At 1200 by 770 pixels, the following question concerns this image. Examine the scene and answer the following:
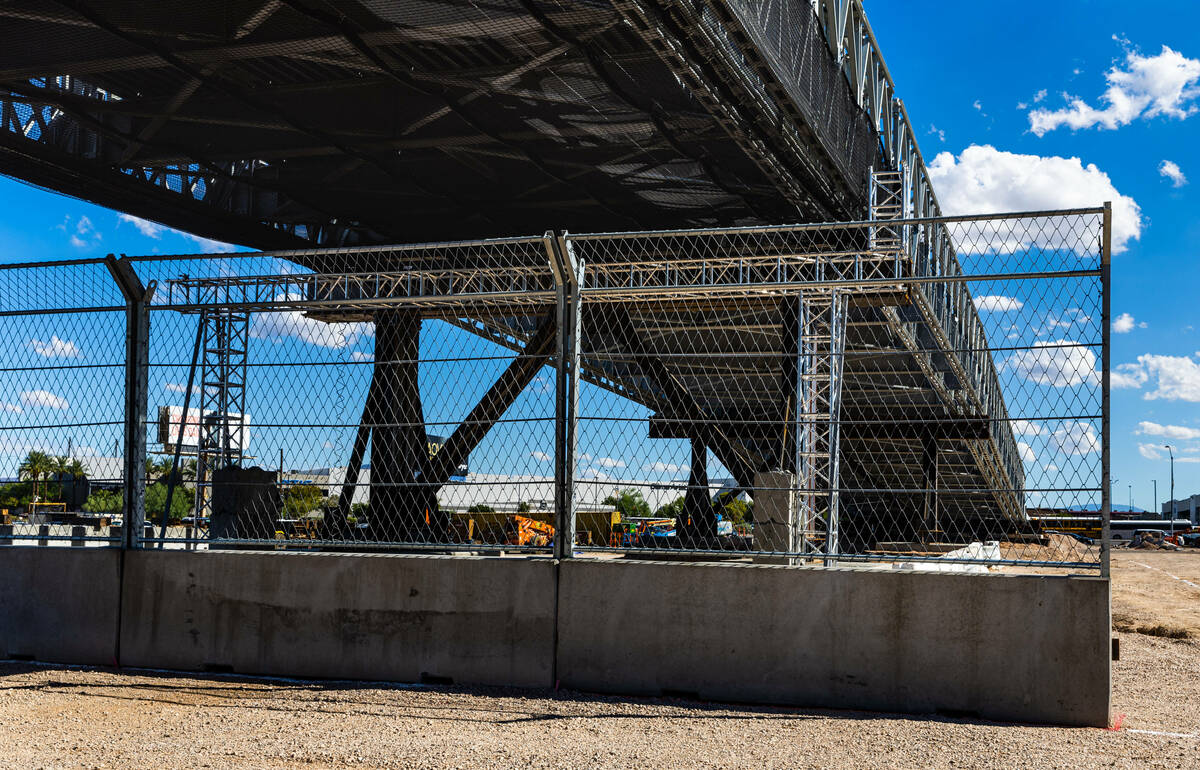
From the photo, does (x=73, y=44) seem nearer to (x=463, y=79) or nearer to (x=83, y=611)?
(x=463, y=79)

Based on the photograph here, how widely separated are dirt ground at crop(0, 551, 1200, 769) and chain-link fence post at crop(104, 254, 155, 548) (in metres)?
1.39

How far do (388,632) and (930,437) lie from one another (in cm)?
3085

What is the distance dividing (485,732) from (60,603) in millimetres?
4367

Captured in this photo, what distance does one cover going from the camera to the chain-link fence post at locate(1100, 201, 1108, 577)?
630 cm

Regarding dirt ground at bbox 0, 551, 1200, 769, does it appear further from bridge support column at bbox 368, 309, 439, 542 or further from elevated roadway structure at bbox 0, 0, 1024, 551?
elevated roadway structure at bbox 0, 0, 1024, 551

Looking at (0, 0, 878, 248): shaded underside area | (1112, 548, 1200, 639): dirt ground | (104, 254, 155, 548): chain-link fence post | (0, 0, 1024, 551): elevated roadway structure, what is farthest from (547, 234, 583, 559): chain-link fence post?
(0, 0, 878, 248): shaded underside area

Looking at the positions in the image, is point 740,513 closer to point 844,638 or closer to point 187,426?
point 187,426

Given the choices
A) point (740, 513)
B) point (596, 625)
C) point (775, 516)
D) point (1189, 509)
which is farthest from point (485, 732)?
point (1189, 509)

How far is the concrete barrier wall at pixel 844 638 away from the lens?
252 inches

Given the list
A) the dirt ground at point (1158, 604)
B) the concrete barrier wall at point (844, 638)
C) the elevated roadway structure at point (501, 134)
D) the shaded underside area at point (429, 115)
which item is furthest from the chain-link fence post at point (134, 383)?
the dirt ground at point (1158, 604)

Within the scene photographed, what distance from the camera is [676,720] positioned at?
6402 mm

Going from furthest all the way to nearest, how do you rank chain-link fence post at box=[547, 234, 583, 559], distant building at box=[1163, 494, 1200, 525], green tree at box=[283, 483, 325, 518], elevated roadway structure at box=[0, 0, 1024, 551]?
1. distant building at box=[1163, 494, 1200, 525]
2. elevated roadway structure at box=[0, 0, 1024, 551]
3. green tree at box=[283, 483, 325, 518]
4. chain-link fence post at box=[547, 234, 583, 559]

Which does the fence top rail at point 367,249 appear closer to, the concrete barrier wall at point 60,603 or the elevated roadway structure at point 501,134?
the concrete barrier wall at point 60,603

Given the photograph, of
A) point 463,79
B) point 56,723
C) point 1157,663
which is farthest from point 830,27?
point 56,723
